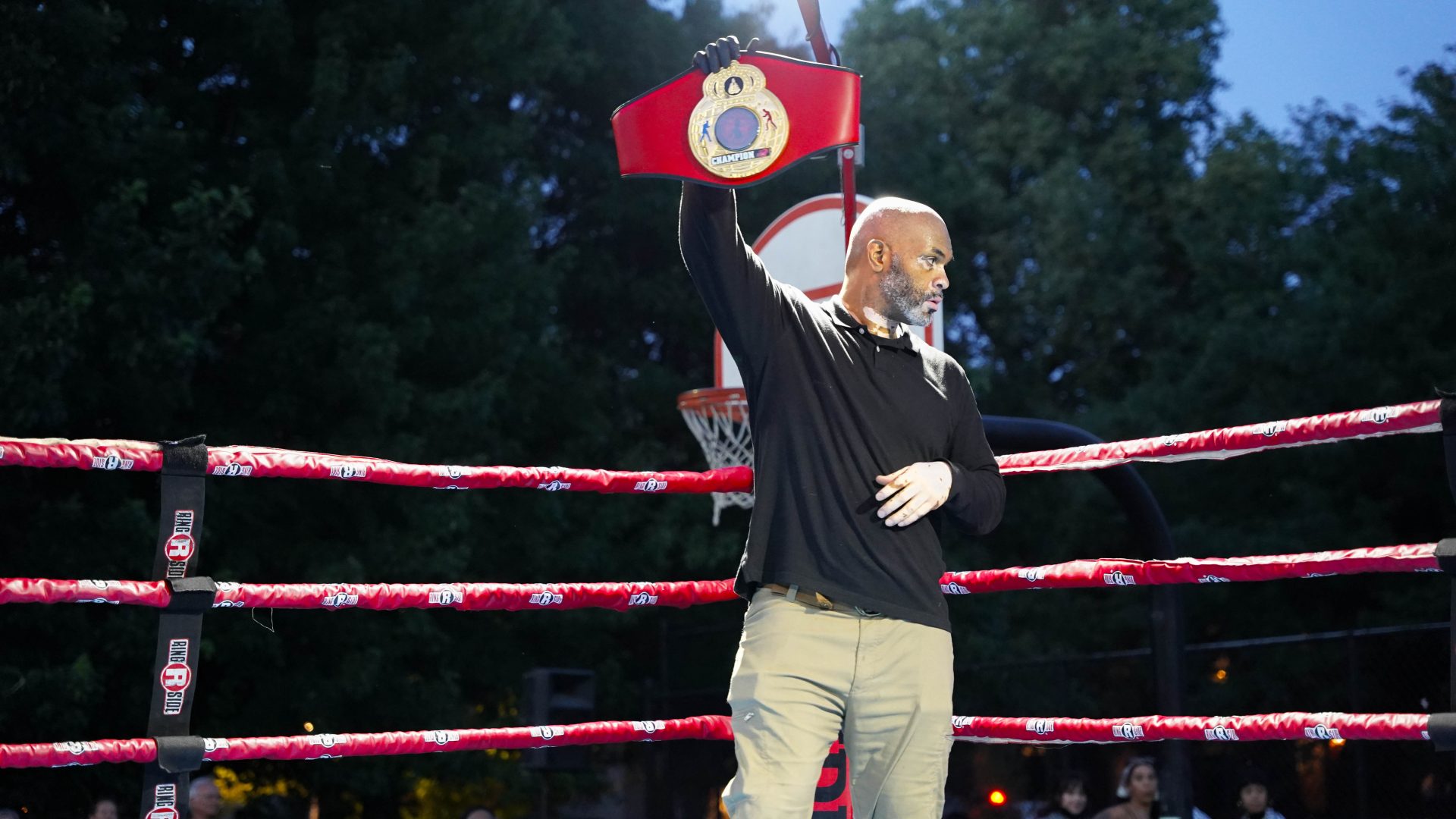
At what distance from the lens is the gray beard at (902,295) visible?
2.66m

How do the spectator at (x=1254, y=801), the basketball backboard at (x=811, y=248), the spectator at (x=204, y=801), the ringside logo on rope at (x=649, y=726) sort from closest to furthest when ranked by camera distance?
the ringside logo on rope at (x=649, y=726) < the basketball backboard at (x=811, y=248) < the spectator at (x=204, y=801) < the spectator at (x=1254, y=801)

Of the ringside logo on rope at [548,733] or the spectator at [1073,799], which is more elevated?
the ringside logo on rope at [548,733]

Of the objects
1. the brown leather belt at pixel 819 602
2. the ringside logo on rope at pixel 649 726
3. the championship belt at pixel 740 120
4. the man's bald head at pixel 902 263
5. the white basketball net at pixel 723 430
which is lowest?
the ringside logo on rope at pixel 649 726

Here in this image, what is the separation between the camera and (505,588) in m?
3.58

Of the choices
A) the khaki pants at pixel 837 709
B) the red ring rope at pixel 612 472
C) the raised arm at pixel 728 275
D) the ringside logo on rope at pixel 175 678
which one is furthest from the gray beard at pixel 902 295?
the ringside logo on rope at pixel 175 678

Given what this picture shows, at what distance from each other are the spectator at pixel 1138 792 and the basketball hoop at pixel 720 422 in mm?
2584

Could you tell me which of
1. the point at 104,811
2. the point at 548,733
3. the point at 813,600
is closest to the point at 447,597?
the point at 548,733

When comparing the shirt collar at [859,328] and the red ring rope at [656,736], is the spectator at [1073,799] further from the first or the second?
the shirt collar at [859,328]

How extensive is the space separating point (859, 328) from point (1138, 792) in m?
5.83

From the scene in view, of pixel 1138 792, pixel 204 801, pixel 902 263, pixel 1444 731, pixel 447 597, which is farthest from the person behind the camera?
pixel 1138 792

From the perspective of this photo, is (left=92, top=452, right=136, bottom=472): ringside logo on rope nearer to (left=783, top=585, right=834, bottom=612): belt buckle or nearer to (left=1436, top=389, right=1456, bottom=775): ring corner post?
(left=783, top=585, right=834, bottom=612): belt buckle

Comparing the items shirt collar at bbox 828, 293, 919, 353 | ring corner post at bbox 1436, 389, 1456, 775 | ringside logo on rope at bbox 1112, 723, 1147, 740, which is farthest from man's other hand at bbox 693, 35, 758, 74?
ringside logo on rope at bbox 1112, 723, 1147, 740

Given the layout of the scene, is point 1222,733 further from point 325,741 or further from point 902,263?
point 325,741

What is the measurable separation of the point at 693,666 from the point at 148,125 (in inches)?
323
